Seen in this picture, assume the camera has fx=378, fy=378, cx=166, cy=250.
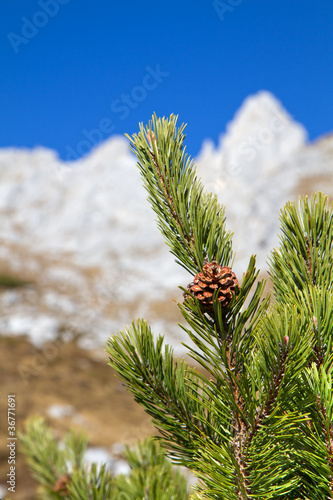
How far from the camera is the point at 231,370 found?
56.6 inches

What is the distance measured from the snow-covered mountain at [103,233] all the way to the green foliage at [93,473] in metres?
32.1

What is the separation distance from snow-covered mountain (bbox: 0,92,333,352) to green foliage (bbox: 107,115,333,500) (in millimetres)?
33728

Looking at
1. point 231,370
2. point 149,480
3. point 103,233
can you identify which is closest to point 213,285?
point 231,370

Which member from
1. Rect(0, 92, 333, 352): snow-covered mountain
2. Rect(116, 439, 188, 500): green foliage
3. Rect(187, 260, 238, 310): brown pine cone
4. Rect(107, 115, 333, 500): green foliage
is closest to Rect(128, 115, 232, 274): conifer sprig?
Rect(107, 115, 333, 500): green foliage

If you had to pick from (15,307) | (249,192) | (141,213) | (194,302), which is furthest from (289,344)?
(141,213)

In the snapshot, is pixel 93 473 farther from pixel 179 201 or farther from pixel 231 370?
pixel 179 201

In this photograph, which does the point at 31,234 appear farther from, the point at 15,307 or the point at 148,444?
the point at 148,444

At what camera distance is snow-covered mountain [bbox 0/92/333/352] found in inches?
1683

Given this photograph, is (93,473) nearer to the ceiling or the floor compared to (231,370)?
nearer to the floor

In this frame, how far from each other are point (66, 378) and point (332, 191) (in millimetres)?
47813

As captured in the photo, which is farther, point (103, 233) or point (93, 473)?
point (103, 233)

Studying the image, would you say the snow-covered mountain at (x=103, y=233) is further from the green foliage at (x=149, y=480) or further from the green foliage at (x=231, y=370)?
the green foliage at (x=231, y=370)

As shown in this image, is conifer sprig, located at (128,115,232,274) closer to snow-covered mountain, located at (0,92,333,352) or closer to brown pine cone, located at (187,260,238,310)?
brown pine cone, located at (187,260,238,310)

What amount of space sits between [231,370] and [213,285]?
1.14 ft
